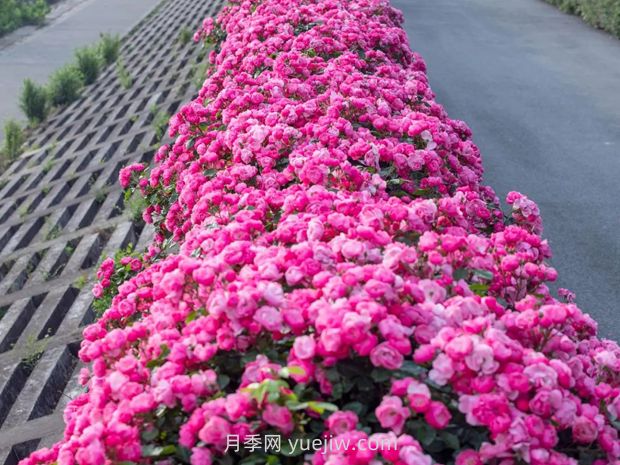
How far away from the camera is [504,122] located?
8.71m

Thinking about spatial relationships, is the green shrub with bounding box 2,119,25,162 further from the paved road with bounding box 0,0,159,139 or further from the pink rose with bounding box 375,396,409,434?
the pink rose with bounding box 375,396,409,434

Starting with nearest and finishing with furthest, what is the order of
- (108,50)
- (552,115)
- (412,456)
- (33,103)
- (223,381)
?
(412,456) → (223,381) → (552,115) → (33,103) → (108,50)

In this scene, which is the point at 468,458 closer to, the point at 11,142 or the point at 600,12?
the point at 11,142

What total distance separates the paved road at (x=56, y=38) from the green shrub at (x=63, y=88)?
67 centimetres

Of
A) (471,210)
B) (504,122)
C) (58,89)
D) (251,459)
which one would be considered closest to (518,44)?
(504,122)

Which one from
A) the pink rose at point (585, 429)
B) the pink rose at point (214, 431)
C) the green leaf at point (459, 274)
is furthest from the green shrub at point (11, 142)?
the pink rose at point (585, 429)

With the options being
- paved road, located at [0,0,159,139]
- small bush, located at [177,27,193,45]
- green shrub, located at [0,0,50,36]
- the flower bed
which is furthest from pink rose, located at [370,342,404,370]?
green shrub, located at [0,0,50,36]

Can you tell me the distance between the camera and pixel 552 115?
893 centimetres

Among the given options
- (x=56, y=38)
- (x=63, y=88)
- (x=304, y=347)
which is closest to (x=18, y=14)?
(x=56, y=38)

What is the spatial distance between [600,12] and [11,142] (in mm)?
10915

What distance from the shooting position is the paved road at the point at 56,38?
43.2 feet

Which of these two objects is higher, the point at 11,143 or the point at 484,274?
the point at 484,274

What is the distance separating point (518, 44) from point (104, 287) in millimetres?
11151

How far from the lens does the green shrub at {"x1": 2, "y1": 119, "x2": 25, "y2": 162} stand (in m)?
8.99
